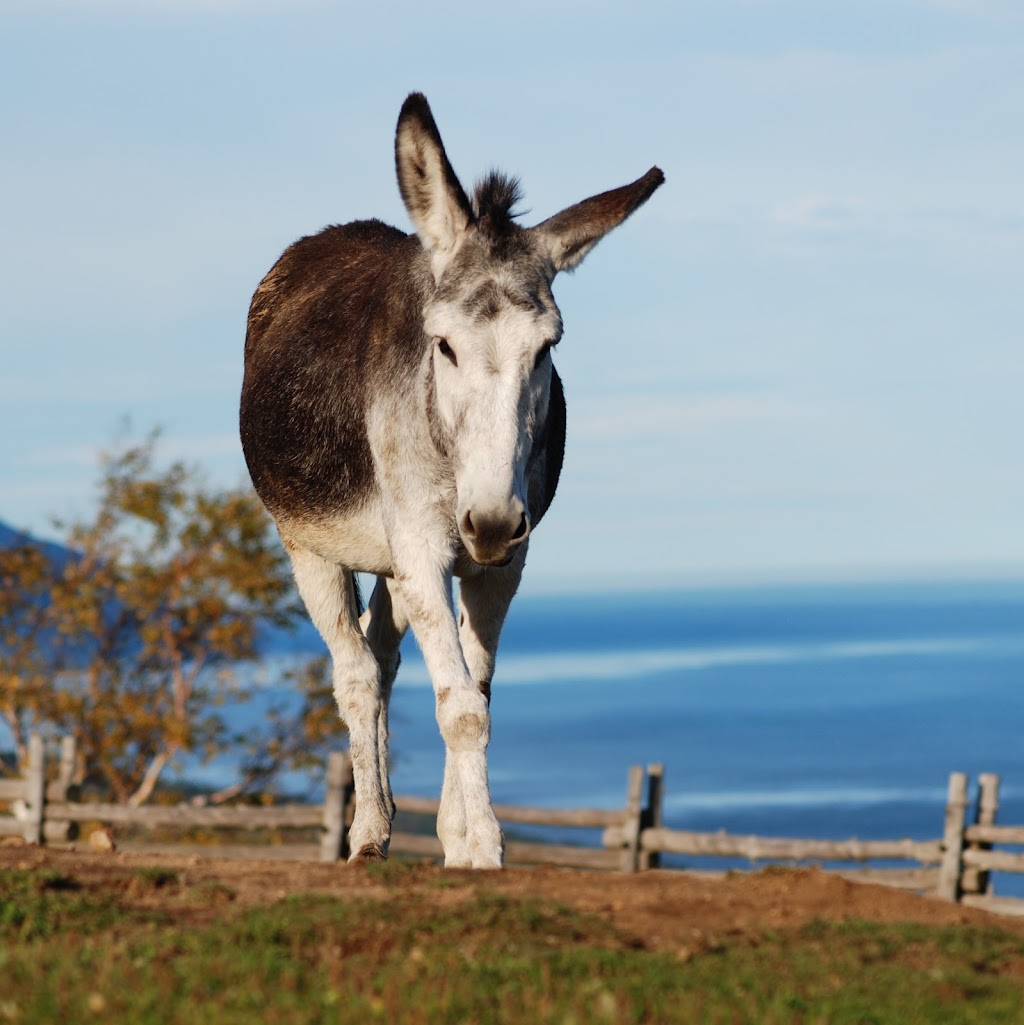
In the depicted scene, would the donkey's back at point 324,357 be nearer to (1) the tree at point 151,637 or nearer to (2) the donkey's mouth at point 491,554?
(2) the donkey's mouth at point 491,554

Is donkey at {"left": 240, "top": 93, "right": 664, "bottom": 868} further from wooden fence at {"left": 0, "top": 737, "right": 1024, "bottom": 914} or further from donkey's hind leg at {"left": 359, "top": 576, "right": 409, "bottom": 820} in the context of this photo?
wooden fence at {"left": 0, "top": 737, "right": 1024, "bottom": 914}

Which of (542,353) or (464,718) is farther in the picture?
(464,718)

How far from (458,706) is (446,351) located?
4.82 feet

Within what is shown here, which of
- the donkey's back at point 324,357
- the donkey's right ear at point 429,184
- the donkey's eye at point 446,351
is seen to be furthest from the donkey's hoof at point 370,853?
the donkey's right ear at point 429,184

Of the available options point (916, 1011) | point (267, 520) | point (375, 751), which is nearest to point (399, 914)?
point (916, 1011)

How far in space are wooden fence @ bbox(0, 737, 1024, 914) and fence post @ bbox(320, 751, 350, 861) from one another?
1 cm

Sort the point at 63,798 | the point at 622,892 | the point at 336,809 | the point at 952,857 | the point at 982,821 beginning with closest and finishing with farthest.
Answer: the point at 622,892, the point at 952,857, the point at 982,821, the point at 336,809, the point at 63,798

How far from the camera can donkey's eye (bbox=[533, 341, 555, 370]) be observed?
20.4 ft

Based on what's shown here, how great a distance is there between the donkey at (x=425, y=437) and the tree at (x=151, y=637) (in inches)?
705

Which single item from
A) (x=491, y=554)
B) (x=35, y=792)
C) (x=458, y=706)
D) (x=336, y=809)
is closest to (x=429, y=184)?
(x=491, y=554)

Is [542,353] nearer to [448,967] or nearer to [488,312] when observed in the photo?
[488,312]

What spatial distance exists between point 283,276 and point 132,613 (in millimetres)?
19205

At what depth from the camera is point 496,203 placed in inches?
263

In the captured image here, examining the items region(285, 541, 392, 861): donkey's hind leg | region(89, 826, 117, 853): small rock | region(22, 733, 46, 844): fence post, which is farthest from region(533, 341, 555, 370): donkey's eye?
region(22, 733, 46, 844): fence post
